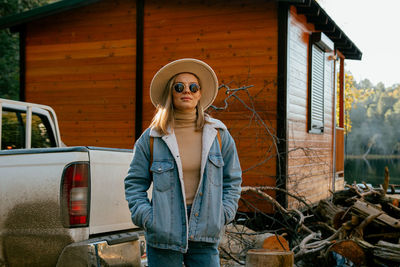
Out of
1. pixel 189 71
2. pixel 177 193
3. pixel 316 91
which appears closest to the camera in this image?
pixel 177 193

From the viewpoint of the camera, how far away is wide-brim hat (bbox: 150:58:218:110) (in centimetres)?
309

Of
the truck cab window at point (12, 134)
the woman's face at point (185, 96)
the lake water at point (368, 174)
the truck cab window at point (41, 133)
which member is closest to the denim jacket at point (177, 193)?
the woman's face at point (185, 96)

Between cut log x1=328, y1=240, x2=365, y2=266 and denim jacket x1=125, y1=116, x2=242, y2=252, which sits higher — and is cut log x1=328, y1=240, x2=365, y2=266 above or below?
below

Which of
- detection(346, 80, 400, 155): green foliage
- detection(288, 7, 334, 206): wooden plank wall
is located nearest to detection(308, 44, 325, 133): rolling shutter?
detection(288, 7, 334, 206): wooden plank wall

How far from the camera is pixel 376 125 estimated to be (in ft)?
366

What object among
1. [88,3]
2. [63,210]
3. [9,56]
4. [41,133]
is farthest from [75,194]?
[9,56]

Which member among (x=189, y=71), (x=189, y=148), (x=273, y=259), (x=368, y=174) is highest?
(x=189, y=71)

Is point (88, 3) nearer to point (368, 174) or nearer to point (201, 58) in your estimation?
point (201, 58)

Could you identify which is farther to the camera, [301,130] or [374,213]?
[301,130]

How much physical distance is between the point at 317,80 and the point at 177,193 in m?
9.47

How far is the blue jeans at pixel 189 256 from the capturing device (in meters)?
2.76

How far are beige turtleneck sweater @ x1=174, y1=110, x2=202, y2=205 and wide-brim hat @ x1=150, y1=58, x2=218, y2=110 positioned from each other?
8.4 inches

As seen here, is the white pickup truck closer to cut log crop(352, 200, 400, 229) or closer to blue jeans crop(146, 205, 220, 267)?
blue jeans crop(146, 205, 220, 267)

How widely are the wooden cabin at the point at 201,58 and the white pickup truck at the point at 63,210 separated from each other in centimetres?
490
